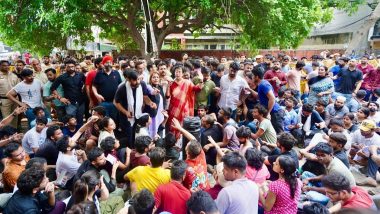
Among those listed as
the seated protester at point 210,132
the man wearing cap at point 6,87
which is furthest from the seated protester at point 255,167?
the man wearing cap at point 6,87

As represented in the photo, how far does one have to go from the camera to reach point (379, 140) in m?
5.04

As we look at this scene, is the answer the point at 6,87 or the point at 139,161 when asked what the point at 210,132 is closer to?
the point at 139,161

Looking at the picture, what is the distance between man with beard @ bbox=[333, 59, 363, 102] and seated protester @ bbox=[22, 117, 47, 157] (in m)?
6.23

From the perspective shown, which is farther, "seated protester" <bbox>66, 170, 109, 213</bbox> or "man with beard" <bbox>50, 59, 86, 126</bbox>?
"man with beard" <bbox>50, 59, 86, 126</bbox>

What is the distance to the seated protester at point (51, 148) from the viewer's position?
443cm

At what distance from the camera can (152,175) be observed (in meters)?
3.57

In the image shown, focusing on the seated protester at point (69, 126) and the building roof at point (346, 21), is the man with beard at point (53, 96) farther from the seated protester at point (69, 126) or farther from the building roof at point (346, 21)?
the building roof at point (346, 21)

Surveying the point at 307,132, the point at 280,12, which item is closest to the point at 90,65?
the point at 307,132

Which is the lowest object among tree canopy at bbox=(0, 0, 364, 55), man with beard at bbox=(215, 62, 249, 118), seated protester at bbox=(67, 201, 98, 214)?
seated protester at bbox=(67, 201, 98, 214)

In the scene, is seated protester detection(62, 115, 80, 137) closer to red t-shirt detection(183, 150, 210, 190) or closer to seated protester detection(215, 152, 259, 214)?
red t-shirt detection(183, 150, 210, 190)

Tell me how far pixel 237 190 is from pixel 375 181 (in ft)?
9.89

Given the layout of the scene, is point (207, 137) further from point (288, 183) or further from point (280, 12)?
point (280, 12)

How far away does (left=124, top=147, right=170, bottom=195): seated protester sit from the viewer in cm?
353

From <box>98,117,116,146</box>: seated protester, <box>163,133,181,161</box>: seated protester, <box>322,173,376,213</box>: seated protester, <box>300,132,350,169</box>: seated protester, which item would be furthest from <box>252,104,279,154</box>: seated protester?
<box>98,117,116,146</box>: seated protester
